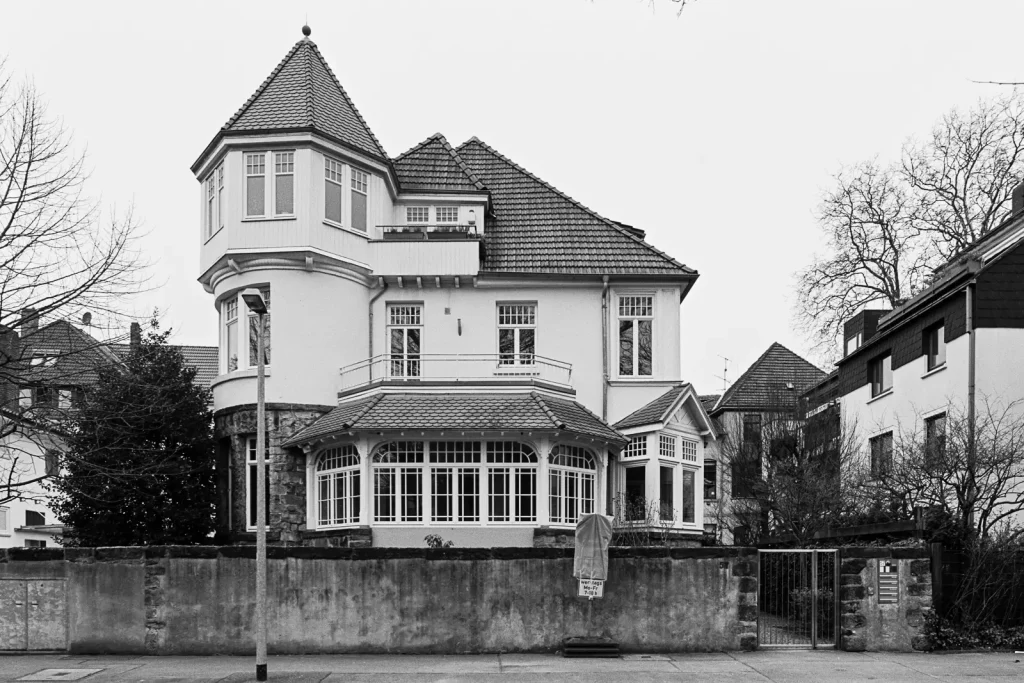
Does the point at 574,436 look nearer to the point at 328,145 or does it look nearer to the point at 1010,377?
the point at 328,145

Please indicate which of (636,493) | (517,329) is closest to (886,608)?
(636,493)

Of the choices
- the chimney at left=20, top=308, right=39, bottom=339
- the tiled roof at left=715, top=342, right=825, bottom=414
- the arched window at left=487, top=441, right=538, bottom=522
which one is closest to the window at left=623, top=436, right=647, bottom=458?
the arched window at left=487, top=441, right=538, bottom=522

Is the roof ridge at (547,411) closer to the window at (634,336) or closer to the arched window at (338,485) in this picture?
the window at (634,336)

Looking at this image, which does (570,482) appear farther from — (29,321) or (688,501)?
(29,321)

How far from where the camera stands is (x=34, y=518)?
49.2 metres

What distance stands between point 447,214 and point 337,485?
27.2 feet

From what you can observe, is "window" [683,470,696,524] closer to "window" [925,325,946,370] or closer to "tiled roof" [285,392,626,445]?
"tiled roof" [285,392,626,445]

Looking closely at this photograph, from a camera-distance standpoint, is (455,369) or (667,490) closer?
(667,490)

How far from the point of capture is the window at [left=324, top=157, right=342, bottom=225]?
90.0 ft

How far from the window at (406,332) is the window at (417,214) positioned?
2.65 metres

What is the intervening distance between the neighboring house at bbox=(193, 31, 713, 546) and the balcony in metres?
0.06

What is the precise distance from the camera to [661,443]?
28000 millimetres

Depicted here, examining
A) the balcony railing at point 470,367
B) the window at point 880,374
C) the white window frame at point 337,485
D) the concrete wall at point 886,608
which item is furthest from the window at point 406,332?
the window at point 880,374

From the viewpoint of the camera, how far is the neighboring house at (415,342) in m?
25.5
